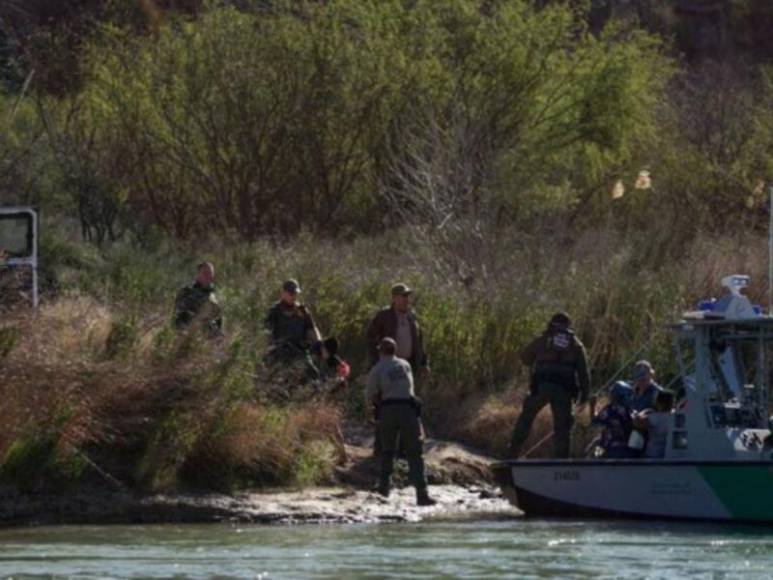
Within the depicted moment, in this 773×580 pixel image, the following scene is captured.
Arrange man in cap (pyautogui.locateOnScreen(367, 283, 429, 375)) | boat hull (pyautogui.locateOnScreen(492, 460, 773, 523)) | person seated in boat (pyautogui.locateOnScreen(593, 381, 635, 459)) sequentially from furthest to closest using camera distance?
1. man in cap (pyautogui.locateOnScreen(367, 283, 429, 375))
2. person seated in boat (pyautogui.locateOnScreen(593, 381, 635, 459))
3. boat hull (pyautogui.locateOnScreen(492, 460, 773, 523))

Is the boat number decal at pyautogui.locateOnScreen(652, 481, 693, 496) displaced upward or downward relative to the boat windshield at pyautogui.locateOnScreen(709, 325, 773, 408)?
downward

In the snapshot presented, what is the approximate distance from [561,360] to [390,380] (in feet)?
8.69

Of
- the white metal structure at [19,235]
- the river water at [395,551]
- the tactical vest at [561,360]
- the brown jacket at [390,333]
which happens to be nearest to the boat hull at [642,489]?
the river water at [395,551]

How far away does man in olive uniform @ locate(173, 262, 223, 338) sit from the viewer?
82.7 feet

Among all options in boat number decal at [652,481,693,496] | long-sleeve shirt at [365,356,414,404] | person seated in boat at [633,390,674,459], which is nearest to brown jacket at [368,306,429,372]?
long-sleeve shirt at [365,356,414,404]

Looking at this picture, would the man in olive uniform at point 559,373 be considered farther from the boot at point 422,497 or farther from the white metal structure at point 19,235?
the white metal structure at point 19,235

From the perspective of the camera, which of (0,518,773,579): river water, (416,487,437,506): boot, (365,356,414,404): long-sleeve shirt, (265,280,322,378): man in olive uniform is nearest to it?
(0,518,773,579): river water

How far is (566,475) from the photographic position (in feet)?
79.4

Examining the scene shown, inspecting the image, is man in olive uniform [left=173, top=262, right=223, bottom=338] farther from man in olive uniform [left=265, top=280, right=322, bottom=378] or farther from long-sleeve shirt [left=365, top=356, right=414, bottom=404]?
long-sleeve shirt [left=365, top=356, right=414, bottom=404]

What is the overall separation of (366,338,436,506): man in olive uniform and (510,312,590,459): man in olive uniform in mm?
2173

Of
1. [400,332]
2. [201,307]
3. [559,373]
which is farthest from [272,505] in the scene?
[559,373]

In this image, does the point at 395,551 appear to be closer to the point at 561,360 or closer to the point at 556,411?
the point at 556,411

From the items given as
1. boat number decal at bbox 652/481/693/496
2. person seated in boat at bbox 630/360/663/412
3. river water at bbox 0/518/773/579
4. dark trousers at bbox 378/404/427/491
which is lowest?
river water at bbox 0/518/773/579

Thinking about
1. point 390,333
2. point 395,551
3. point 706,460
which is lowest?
point 395,551
